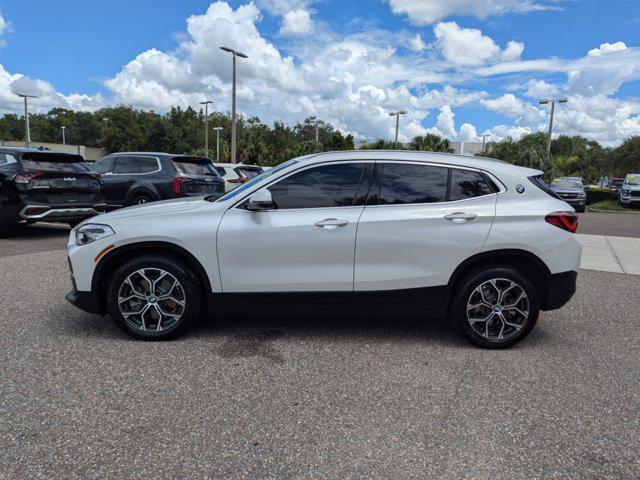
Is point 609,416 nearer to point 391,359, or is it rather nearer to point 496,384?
point 496,384

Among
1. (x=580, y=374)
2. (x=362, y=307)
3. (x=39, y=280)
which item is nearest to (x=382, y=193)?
(x=362, y=307)

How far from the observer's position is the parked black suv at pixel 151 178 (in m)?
10.2

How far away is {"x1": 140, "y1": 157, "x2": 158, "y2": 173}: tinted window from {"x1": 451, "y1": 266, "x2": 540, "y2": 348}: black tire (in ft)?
27.2

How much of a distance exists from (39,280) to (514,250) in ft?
18.1

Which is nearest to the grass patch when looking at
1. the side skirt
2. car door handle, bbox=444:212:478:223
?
car door handle, bbox=444:212:478:223

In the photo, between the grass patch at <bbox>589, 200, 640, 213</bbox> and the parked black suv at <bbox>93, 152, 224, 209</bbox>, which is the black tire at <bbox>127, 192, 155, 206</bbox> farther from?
the grass patch at <bbox>589, 200, 640, 213</bbox>

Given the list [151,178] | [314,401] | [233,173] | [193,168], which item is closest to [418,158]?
[314,401]

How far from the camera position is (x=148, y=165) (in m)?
10.5

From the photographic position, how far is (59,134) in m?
95.4

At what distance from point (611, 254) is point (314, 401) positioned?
8163 mm

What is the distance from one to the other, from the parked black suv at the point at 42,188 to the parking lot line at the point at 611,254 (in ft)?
29.4

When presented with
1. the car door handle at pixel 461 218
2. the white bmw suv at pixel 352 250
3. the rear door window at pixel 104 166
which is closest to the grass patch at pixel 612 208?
the rear door window at pixel 104 166

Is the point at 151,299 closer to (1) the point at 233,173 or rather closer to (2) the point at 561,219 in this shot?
(2) the point at 561,219

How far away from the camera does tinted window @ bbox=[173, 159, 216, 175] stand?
10422mm
